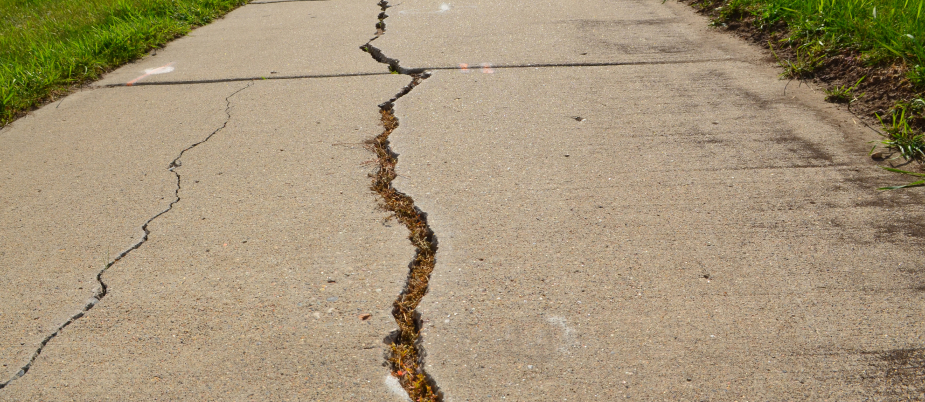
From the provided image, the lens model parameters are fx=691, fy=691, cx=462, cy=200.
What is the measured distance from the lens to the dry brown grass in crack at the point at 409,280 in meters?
2.15

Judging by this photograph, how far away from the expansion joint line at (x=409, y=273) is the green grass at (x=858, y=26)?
2.61 metres

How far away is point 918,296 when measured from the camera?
2334 millimetres

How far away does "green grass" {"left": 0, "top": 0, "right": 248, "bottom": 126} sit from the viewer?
4820 mm

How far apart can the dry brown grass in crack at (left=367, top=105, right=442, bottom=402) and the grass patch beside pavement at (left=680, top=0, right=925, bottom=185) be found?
7.13 feet

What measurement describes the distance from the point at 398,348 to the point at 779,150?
2.19m

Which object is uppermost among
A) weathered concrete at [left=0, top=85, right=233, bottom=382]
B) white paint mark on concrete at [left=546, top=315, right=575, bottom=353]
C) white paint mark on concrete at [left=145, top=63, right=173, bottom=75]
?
white paint mark on concrete at [left=546, top=315, right=575, bottom=353]

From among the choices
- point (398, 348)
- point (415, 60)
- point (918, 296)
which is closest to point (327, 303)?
point (398, 348)

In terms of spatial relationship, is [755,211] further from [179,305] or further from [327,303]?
[179,305]

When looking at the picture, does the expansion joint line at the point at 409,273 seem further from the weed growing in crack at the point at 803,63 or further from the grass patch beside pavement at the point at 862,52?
the weed growing in crack at the point at 803,63

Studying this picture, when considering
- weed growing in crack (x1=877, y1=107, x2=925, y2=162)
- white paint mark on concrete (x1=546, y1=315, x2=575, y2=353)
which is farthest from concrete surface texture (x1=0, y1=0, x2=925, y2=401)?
weed growing in crack (x1=877, y1=107, x2=925, y2=162)

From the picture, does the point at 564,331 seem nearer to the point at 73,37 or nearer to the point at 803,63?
the point at 803,63

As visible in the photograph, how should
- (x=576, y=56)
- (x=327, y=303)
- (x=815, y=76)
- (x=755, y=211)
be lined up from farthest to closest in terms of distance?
(x=576, y=56)
(x=815, y=76)
(x=755, y=211)
(x=327, y=303)

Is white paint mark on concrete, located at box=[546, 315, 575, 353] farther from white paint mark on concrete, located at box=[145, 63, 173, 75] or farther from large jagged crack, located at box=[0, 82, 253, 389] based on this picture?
white paint mark on concrete, located at box=[145, 63, 173, 75]

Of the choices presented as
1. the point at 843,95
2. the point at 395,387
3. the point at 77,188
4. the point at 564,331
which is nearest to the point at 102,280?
the point at 77,188
